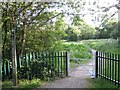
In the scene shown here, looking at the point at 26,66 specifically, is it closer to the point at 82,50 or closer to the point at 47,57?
the point at 47,57

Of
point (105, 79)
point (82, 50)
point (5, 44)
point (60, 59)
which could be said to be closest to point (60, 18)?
point (60, 59)

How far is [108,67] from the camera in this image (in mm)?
7445

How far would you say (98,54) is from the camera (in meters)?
8.05

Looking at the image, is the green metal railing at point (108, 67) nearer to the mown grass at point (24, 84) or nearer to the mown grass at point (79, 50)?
the mown grass at point (24, 84)

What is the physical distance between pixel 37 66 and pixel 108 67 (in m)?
2.44

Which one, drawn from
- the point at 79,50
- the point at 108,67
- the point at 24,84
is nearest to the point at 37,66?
the point at 24,84

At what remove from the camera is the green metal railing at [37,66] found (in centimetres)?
754

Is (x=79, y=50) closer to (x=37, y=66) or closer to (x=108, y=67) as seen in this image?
(x=37, y=66)

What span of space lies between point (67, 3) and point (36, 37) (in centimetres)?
181

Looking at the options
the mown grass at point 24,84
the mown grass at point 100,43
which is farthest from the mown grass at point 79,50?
the mown grass at point 24,84

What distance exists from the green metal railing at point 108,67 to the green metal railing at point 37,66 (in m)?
1.38

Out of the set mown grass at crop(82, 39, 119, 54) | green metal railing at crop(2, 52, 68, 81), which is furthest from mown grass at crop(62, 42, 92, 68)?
green metal railing at crop(2, 52, 68, 81)

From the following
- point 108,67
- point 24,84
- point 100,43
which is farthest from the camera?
point 100,43

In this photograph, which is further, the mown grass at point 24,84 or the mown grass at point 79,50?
the mown grass at point 79,50
